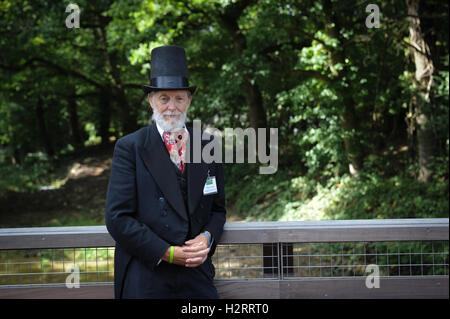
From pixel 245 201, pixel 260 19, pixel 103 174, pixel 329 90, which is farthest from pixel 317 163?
pixel 103 174

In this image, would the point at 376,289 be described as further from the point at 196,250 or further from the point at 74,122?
the point at 74,122

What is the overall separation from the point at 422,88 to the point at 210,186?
6728mm

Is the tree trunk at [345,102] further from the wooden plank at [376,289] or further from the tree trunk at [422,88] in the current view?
the wooden plank at [376,289]

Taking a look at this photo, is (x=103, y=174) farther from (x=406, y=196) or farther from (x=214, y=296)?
(x=214, y=296)

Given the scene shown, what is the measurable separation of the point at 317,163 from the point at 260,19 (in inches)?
130

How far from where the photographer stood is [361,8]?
28.4 feet

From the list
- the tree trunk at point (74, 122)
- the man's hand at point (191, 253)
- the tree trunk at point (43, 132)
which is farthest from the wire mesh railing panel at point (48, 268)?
the tree trunk at point (74, 122)

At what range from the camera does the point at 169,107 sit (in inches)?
92.6

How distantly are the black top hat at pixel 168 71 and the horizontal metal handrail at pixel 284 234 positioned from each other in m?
0.85

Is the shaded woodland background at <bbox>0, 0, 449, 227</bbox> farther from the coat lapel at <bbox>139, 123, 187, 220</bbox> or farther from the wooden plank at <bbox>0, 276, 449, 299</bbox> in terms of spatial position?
the coat lapel at <bbox>139, 123, 187, 220</bbox>

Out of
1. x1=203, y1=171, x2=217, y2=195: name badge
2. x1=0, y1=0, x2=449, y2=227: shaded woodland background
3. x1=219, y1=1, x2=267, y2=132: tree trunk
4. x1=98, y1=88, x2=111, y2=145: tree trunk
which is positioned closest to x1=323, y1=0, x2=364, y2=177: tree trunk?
x1=0, y1=0, x2=449, y2=227: shaded woodland background

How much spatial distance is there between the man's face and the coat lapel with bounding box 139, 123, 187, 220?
0.46ft

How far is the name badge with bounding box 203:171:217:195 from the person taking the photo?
7.86 ft

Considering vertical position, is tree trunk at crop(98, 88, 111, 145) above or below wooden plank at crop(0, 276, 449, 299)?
above
